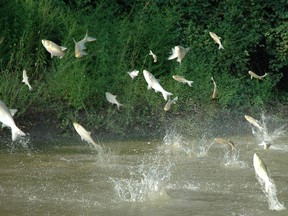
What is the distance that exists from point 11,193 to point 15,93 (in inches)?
177

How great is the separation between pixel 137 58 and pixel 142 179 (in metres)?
6.27

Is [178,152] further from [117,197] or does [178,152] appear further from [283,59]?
[283,59]

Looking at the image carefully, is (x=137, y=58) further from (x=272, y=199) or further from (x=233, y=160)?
(x=272, y=199)

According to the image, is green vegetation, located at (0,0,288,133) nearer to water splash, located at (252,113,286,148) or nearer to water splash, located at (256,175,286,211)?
water splash, located at (252,113,286,148)

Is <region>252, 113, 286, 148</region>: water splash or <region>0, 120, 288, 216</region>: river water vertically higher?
<region>0, 120, 288, 216</region>: river water

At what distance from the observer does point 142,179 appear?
31.2ft

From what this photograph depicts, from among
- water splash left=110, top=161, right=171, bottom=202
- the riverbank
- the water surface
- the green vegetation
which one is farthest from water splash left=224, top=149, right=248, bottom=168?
the green vegetation

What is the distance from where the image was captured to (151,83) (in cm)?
1056

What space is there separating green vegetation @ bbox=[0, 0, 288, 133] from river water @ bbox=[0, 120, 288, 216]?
122 cm

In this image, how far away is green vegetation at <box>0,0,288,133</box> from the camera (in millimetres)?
13742

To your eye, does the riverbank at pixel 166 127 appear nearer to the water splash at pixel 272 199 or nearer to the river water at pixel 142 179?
the river water at pixel 142 179

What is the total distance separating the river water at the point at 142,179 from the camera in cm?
813

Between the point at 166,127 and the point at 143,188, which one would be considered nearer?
the point at 143,188

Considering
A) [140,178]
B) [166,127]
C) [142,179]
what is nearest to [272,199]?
[142,179]
